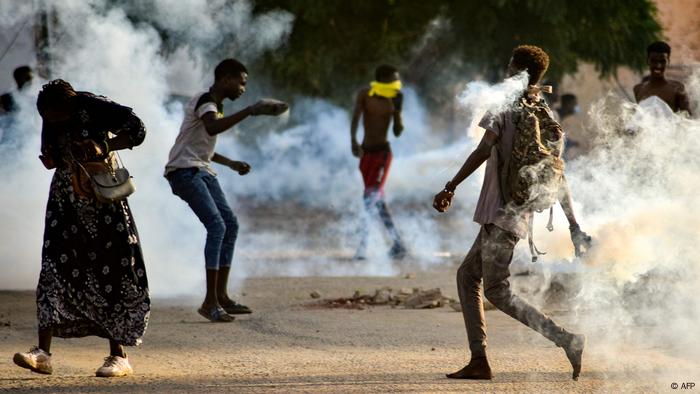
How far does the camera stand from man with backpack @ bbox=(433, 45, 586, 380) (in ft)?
19.1

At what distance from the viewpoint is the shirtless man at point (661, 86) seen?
944 centimetres

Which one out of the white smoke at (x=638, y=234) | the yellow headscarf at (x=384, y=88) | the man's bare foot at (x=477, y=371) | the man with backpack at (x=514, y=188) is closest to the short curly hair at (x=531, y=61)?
the man with backpack at (x=514, y=188)

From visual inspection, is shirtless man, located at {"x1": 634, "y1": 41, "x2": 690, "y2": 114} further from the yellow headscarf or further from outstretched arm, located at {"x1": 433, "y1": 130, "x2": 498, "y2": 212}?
outstretched arm, located at {"x1": 433, "y1": 130, "x2": 498, "y2": 212}

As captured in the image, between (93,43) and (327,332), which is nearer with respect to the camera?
(327,332)

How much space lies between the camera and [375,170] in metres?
12.5

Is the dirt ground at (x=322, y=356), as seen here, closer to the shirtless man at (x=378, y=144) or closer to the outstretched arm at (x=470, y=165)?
the outstretched arm at (x=470, y=165)

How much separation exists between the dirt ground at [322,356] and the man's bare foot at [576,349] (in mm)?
99

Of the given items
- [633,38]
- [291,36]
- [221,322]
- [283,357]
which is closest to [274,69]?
[291,36]

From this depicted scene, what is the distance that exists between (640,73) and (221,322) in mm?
14103

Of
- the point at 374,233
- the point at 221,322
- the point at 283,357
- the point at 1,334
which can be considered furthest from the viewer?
the point at 374,233

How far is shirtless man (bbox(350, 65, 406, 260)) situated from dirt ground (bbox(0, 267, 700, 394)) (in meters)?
3.42

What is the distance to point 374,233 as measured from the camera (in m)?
13.0

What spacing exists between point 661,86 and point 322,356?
4.20 metres

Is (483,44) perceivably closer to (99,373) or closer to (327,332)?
(327,332)
